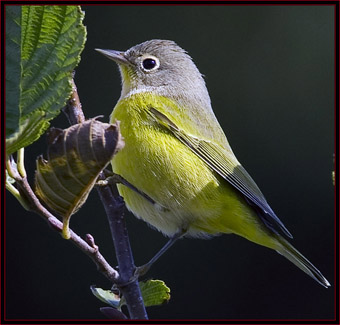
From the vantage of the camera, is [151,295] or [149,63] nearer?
[151,295]

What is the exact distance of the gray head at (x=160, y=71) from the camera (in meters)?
2.73

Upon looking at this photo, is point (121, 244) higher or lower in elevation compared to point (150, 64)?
lower

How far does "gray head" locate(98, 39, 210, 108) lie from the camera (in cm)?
273

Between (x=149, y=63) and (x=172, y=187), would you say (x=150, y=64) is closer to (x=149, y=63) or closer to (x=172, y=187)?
(x=149, y=63)

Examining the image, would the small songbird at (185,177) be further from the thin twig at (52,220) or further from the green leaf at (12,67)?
the green leaf at (12,67)

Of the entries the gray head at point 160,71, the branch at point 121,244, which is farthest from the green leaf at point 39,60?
the gray head at point 160,71

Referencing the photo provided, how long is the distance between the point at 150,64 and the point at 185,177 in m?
0.79

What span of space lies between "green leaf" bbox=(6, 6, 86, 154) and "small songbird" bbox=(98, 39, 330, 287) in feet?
3.42

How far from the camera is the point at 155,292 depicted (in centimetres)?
145

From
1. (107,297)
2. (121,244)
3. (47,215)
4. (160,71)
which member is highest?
(160,71)

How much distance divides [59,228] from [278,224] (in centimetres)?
132

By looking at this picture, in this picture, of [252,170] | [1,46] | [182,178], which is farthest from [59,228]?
[252,170]

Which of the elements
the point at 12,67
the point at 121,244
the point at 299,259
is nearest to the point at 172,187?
the point at 299,259

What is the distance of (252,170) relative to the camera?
16.4 ft
